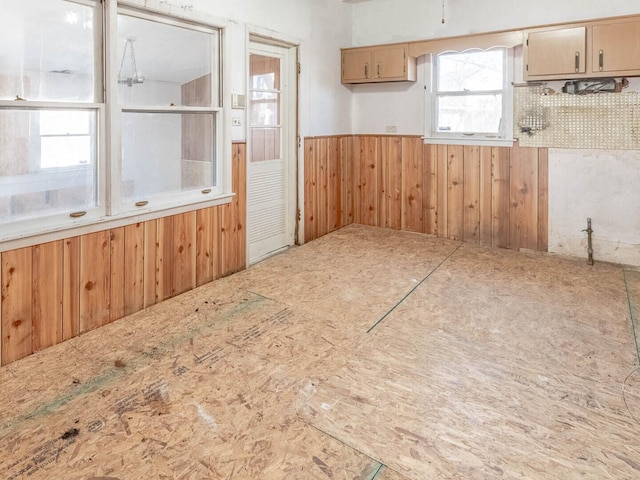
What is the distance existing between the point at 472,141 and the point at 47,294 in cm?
425

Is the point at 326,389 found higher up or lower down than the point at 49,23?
lower down

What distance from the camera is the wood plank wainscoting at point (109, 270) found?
101 inches

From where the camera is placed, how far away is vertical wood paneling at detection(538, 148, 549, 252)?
4582 mm

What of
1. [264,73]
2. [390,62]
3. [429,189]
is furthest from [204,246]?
[390,62]

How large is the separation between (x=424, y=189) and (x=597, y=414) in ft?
11.7

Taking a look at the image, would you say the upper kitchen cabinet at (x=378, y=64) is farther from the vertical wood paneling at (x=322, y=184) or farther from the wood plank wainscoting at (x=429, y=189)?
the vertical wood paneling at (x=322, y=184)

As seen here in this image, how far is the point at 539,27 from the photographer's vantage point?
169 inches

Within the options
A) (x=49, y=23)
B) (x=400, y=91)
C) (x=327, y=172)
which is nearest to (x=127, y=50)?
(x=49, y=23)

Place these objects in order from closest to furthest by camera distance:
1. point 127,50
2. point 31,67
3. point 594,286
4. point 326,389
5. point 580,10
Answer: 1. point 326,389
2. point 31,67
3. point 127,50
4. point 594,286
5. point 580,10

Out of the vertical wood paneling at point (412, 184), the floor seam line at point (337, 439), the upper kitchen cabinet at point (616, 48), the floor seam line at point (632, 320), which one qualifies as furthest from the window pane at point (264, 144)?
the floor seam line at point (632, 320)

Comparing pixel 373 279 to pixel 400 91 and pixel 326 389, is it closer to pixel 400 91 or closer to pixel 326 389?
pixel 326 389

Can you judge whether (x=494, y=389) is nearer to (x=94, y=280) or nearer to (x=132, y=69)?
(x=94, y=280)

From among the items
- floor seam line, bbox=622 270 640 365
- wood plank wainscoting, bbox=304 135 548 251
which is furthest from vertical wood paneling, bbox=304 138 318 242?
floor seam line, bbox=622 270 640 365

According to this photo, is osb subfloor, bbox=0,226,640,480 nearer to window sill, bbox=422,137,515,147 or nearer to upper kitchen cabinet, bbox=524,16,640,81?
window sill, bbox=422,137,515,147
